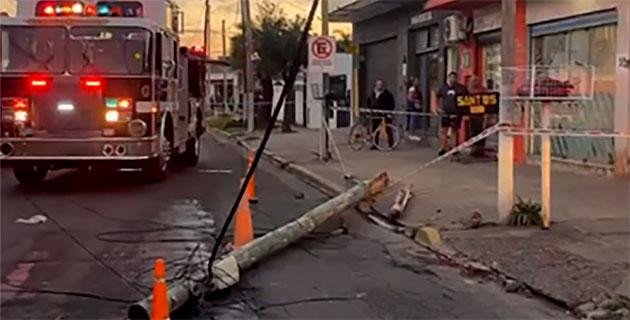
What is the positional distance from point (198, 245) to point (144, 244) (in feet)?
1.96

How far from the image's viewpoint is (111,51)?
1617cm

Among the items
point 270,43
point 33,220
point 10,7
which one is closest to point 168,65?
point 10,7

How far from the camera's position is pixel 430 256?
1048 cm

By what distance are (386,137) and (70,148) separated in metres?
10.8

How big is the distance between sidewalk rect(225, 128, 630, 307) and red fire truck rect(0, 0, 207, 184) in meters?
3.60

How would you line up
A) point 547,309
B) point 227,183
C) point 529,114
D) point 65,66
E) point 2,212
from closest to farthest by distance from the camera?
1. point 547,309
2. point 529,114
3. point 2,212
4. point 65,66
5. point 227,183

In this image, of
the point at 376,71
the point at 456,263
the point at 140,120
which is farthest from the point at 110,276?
the point at 376,71

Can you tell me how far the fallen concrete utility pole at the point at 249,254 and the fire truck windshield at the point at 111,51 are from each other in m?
4.40

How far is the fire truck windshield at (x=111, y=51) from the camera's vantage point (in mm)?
16078

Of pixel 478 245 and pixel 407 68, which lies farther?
pixel 407 68

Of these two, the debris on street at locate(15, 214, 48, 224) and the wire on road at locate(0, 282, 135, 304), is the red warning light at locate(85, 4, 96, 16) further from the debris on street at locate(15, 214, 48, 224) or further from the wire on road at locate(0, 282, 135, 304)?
the wire on road at locate(0, 282, 135, 304)

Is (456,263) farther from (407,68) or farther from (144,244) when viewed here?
(407,68)

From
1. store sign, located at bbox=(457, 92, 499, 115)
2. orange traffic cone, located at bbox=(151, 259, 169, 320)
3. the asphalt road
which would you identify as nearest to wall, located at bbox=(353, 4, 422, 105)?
store sign, located at bbox=(457, 92, 499, 115)

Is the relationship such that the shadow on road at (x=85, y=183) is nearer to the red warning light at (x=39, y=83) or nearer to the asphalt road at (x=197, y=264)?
the asphalt road at (x=197, y=264)
